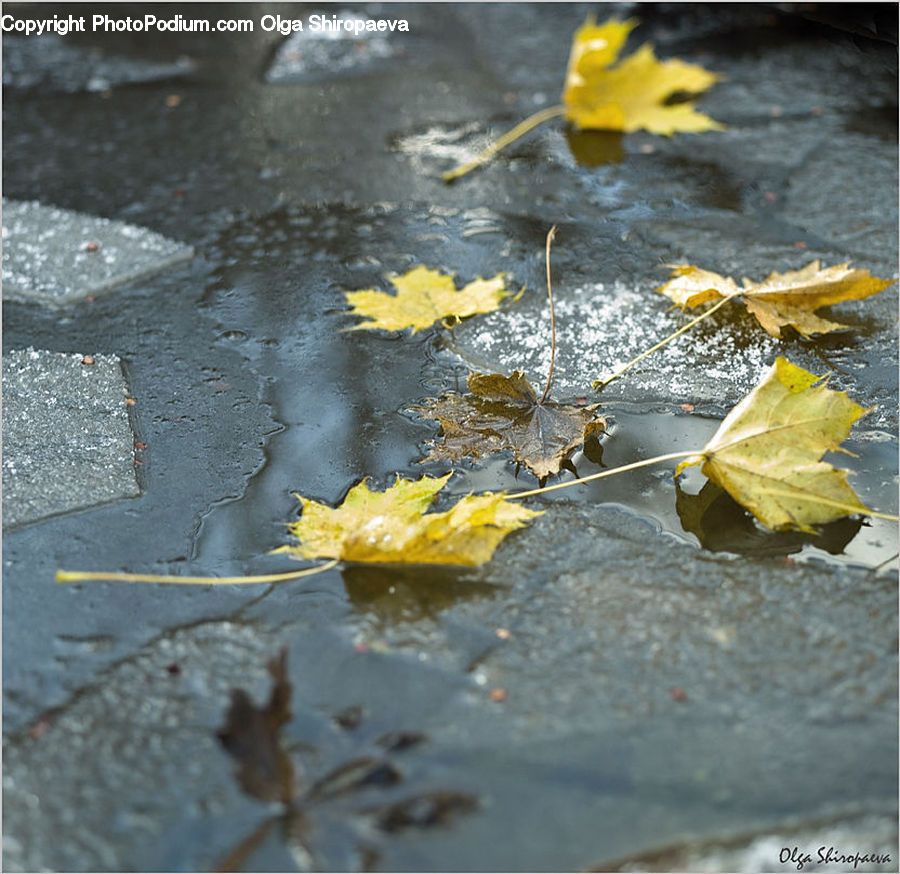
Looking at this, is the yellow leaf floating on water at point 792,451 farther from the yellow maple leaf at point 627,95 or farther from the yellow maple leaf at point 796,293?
the yellow maple leaf at point 627,95

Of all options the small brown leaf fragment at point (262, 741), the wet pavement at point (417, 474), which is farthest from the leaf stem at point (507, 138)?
the small brown leaf fragment at point (262, 741)

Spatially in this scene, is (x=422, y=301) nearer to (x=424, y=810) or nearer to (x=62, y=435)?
(x=62, y=435)

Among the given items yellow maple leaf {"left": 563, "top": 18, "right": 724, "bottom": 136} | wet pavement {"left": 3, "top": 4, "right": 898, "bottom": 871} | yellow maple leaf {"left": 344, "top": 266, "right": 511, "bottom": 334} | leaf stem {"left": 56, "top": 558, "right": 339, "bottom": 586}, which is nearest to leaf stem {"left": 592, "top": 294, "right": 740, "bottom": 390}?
wet pavement {"left": 3, "top": 4, "right": 898, "bottom": 871}

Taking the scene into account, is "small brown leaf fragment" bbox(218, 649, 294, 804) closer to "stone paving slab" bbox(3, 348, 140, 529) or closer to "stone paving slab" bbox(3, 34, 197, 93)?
"stone paving slab" bbox(3, 348, 140, 529)

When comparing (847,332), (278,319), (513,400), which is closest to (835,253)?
(847,332)

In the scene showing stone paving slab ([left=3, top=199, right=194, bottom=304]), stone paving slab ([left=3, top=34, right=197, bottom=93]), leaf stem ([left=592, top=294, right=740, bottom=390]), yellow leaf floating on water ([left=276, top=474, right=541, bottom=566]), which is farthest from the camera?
stone paving slab ([left=3, top=34, right=197, bottom=93])

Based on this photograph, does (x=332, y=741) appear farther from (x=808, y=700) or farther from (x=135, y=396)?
(x=135, y=396)
